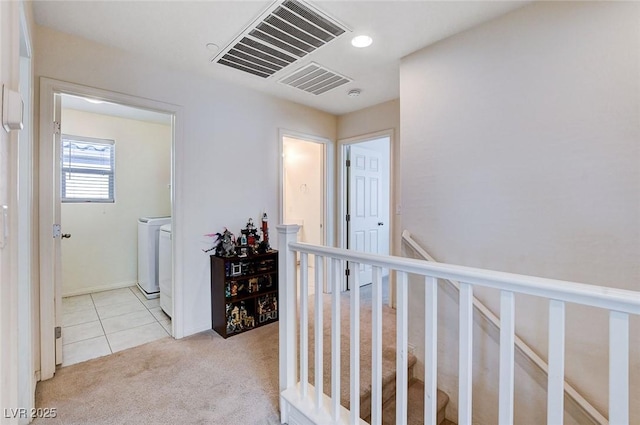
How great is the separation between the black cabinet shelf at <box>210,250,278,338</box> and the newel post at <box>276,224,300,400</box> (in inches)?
43.0

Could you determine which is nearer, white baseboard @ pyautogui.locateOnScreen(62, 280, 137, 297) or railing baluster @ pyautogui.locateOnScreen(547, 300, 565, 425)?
railing baluster @ pyautogui.locateOnScreen(547, 300, 565, 425)

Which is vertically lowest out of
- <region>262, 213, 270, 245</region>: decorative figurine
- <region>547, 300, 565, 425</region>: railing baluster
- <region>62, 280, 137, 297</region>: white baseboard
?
<region>62, 280, 137, 297</region>: white baseboard

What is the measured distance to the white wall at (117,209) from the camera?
358 centimetres

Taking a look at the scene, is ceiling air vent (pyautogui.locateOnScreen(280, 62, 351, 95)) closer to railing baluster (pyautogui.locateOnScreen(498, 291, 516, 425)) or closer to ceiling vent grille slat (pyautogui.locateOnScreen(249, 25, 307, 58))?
ceiling vent grille slat (pyautogui.locateOnScreen(249, 25, 307, 58))

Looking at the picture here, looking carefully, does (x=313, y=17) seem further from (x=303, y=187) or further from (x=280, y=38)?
(x=303, y=187)

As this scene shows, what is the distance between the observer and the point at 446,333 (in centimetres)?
206

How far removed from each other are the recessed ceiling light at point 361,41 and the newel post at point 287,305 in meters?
1.42

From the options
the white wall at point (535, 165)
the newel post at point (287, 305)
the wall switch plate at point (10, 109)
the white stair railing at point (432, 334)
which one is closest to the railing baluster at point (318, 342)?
the white stair railing at point (432, 334)

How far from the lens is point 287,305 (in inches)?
64.5

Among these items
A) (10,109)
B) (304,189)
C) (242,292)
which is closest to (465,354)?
(10,109)

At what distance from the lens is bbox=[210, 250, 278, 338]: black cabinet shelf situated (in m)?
2.59

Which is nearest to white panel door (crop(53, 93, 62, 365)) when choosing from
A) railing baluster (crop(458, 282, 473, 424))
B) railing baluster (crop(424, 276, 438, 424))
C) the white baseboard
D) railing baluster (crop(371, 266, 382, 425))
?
the white baseboard

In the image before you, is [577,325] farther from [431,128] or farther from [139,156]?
[139,156]

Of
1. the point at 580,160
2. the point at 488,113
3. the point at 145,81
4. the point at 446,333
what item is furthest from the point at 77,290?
the point at 580,160
